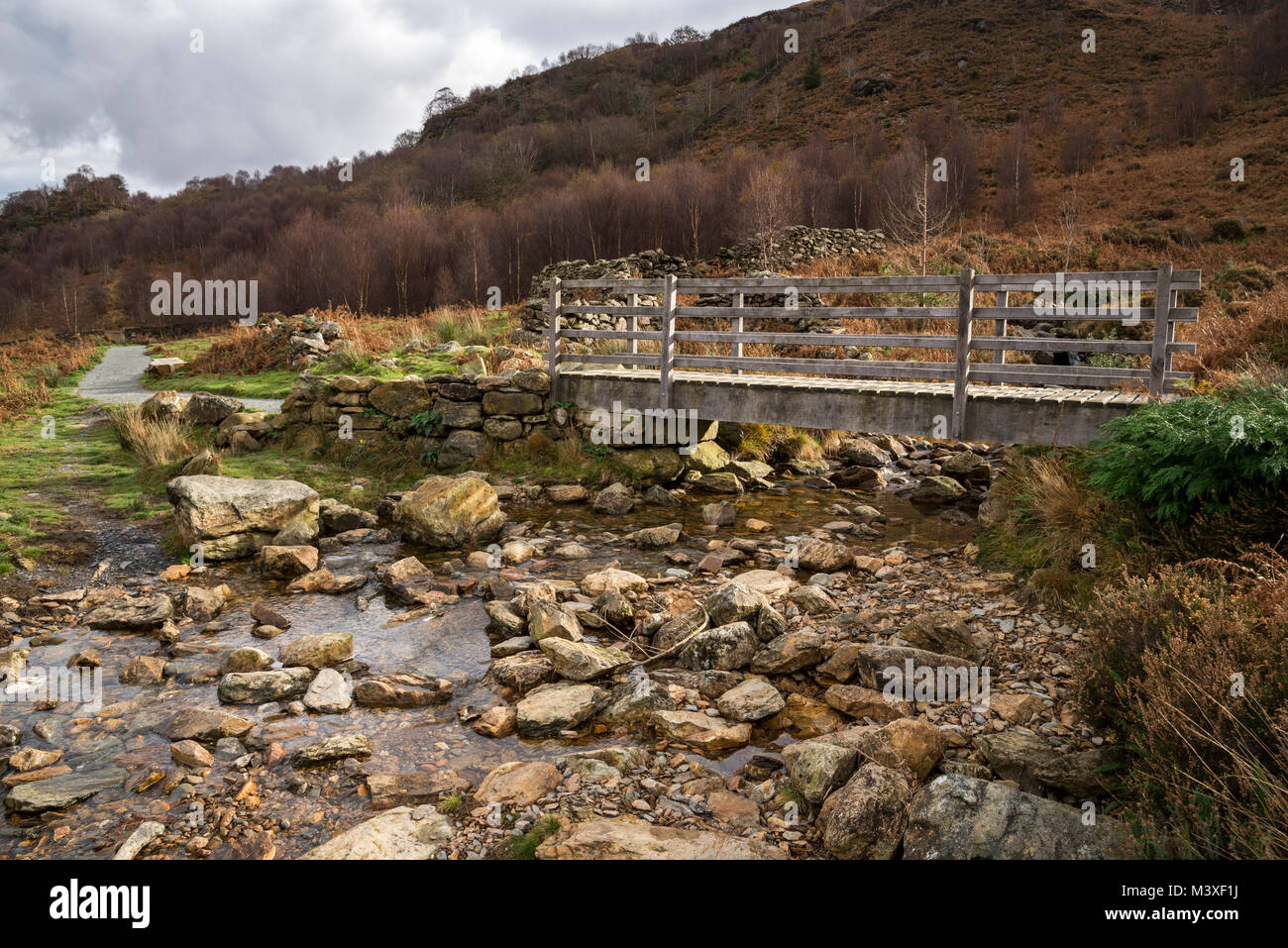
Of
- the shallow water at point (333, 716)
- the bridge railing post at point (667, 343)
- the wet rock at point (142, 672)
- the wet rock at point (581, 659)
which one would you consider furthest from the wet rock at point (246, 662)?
the bridge railing post at point (667, 343)

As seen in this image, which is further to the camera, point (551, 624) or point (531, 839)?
point (551, 624)

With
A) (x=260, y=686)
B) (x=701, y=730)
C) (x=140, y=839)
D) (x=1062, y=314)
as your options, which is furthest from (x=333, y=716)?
(x=1062, y=314)

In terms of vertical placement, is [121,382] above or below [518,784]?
above

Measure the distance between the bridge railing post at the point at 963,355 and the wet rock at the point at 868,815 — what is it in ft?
17.3

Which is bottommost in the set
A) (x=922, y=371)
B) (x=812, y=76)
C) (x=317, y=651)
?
(x=317, y=651)

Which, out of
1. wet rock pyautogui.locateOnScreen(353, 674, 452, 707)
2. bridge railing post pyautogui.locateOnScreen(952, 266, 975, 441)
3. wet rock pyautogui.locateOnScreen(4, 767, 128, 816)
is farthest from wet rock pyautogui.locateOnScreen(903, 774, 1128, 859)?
bridge railing post pyautogui.locateOnScreen(952, 266, 975, 441)

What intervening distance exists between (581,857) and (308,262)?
37.7m

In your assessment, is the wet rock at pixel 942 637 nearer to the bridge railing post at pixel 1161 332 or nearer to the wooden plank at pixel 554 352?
the bridge railing post at pixel 1161 332

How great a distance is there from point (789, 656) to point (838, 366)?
15.1 ft

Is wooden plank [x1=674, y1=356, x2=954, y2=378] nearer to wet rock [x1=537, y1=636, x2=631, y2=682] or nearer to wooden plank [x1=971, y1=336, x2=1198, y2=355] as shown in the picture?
wooden plank [x1=971, y1=336, x2=1198, y2=355]

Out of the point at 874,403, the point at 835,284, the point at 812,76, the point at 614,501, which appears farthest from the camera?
the point at 812,76

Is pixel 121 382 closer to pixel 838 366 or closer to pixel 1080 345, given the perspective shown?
pixel 838 366

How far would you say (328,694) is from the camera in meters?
5.30

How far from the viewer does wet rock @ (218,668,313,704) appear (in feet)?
17.3
